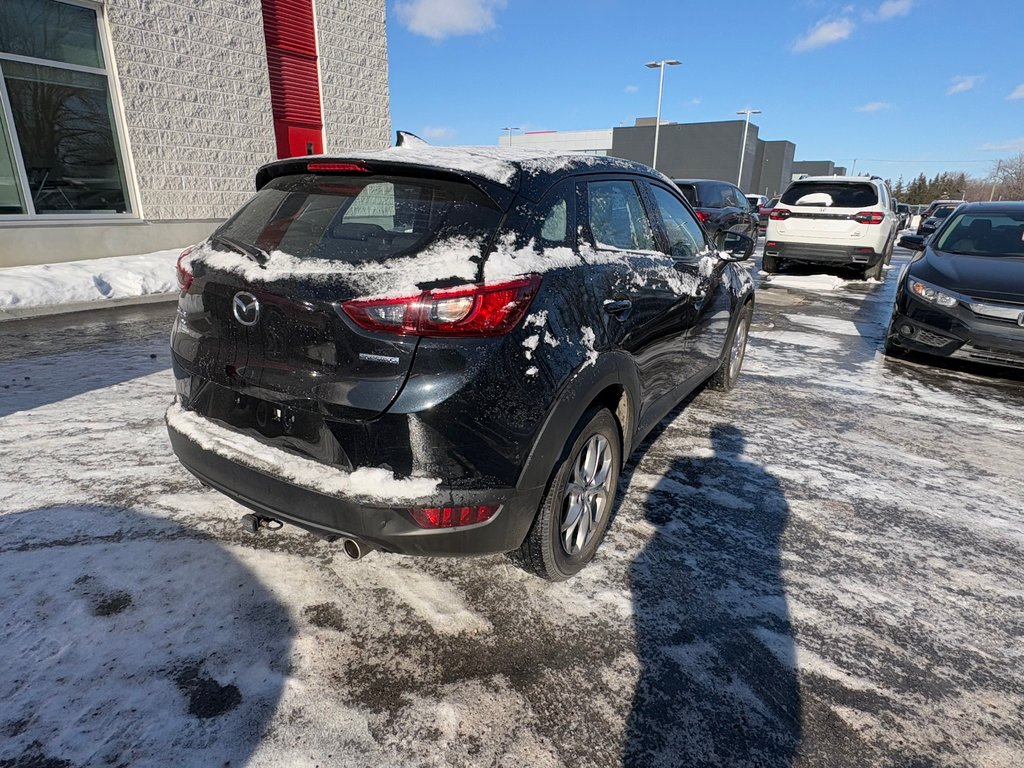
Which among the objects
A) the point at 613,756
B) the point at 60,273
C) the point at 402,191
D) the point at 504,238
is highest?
the point at 402,191

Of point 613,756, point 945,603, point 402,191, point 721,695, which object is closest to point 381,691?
point 613,756

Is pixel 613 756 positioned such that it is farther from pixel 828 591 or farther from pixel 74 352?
pixel 74 352

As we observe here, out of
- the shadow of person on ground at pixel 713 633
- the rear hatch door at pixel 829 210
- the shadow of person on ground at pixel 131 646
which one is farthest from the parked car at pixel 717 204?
the shadow of person on ground at pixel 131 646

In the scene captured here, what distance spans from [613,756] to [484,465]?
966 millimetres

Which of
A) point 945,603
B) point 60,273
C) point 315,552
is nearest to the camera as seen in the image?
point 945,603

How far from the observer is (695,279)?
3.58 metres

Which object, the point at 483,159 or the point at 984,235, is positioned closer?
the point at 483,159

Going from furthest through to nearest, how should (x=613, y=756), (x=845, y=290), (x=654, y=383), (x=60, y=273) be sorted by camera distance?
(x=845, y=290)
(x=60, y=273)
(x=654, y=383)
(x=613, y=756)

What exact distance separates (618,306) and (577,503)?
0.87 meters

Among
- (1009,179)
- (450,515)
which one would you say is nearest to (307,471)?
(450,515)

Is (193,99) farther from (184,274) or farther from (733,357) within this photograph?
(733,357)

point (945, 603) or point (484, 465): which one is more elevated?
point (484, 465)

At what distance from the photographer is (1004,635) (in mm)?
2312

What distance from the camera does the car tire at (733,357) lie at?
481cm
